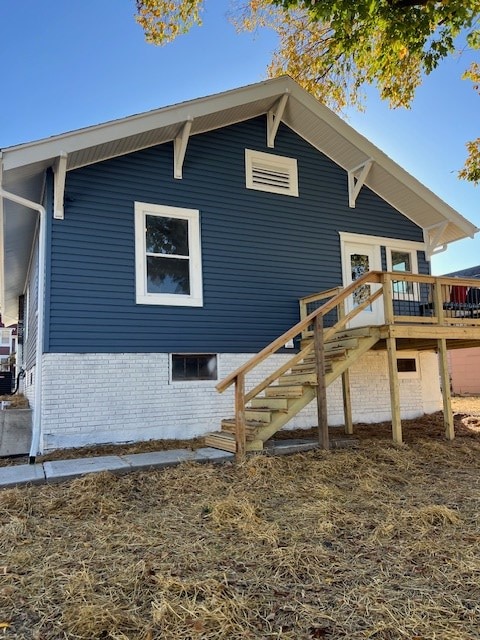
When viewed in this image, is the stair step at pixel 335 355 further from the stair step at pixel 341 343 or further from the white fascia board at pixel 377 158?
the white fascia board at pixel 377 158

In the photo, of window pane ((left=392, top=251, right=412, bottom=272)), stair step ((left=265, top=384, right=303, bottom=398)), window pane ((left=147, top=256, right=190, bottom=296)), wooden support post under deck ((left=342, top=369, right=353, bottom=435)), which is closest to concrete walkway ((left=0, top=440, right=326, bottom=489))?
stair step ((left=265, top=384, right=303, bottom=398))

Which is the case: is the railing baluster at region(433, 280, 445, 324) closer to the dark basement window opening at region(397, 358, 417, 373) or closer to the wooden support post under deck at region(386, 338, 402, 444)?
the wooden support post under deck at region(386, 338, 402, 444)

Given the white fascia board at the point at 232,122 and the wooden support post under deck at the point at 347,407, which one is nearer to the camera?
the white fascia board at the point at 232,122

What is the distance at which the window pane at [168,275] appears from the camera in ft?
25.0

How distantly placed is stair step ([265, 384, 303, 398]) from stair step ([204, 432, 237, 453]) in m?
0.88

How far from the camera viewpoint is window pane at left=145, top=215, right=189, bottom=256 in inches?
303

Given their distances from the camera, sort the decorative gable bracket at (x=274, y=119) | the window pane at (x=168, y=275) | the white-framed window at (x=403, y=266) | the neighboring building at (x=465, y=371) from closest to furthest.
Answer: the window pane at (x=168, y=275)
the decorative gable bracket at (x=274, y=119)
the white-framed window at (x=403, y=266)
the neighboring building at (x=465, y=371)

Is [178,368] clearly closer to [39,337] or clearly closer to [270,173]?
[39,337]

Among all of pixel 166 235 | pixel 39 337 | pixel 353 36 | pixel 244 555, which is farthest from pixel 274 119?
pixel 244 555

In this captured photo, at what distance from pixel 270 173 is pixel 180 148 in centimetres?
194

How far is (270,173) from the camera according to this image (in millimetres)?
8930

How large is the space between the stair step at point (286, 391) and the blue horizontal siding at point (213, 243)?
1616mm

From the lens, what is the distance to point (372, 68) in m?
8.10

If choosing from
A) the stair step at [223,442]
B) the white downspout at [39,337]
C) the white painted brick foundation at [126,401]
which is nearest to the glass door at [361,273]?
the white painted brick foundation at [126,401]
